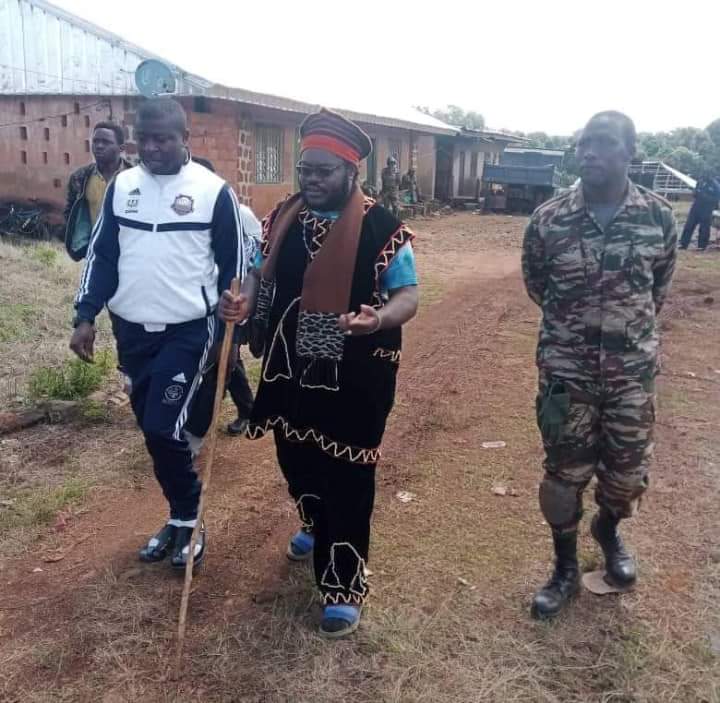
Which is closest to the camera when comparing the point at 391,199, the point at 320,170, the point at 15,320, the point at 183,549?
the point at 320,170

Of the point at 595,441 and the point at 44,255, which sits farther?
the point at 44,255

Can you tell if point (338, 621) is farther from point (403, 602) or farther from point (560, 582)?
point (560, 582)

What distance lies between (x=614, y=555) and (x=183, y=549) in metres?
1.86

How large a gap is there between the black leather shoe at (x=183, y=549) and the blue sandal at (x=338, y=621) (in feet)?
2.35

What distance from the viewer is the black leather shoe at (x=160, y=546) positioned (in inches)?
129

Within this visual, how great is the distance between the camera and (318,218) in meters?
2.72

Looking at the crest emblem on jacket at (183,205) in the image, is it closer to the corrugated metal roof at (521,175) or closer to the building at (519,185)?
the building at (519,185)

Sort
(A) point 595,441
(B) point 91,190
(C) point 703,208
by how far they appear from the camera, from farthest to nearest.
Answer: (C) point 703,208 < (B) point 91,190 < (A) point 595,441

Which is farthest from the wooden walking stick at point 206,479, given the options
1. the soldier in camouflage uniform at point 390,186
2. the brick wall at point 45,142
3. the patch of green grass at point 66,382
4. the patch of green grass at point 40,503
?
the soldier in camouflage uniform at point 390,186

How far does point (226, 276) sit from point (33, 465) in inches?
79.2

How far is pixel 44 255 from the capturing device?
9.91m

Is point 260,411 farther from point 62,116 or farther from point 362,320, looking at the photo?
point 62,116

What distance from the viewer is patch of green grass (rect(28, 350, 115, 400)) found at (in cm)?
523

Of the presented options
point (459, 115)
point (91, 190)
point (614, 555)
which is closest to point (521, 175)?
point (91, 190)
